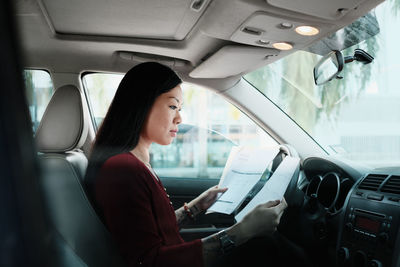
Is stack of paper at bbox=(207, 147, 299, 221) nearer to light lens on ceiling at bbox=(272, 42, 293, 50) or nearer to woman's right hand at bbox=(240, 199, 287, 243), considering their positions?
woman's right hand at bbox=(240, 199, 287, 243)

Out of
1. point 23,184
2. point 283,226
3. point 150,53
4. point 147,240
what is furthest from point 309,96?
point 23,184

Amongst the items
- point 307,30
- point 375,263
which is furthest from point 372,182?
point 307,30

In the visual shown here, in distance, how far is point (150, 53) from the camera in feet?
7.24

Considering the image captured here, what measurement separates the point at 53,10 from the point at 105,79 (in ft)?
2.17

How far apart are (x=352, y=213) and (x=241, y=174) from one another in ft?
1.62

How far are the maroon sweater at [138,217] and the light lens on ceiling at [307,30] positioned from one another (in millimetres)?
904

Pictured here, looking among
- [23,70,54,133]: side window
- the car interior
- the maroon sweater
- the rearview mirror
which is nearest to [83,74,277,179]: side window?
the car interior

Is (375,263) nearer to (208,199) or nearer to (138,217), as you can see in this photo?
(208,199)

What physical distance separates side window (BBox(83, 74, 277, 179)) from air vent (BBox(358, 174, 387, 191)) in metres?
0.82

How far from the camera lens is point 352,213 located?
64.6 inches

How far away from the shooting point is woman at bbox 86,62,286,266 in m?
1.29

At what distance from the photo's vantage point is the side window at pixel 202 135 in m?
2.40

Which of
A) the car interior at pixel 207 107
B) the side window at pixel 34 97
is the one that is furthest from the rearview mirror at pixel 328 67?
the side window at pixel 34 97

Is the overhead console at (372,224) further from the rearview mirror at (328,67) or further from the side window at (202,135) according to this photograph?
the side window at (202,135)
